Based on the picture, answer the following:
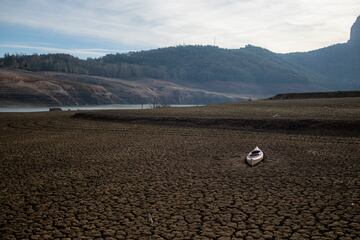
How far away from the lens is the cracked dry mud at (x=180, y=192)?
7.02m

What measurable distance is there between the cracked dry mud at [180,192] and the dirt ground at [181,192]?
2cm

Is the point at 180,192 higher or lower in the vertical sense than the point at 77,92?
lower

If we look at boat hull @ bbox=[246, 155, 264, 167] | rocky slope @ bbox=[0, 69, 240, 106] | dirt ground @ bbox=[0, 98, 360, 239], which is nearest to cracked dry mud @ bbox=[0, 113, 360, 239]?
dirt ground @ bbox=[0, 98, 360, 239]

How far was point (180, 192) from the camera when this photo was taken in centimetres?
950

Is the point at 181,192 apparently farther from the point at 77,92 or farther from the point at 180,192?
the point at 77,92

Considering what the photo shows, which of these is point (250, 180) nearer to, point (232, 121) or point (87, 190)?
point (87, 190)

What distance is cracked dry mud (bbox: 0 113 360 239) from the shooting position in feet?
23.0

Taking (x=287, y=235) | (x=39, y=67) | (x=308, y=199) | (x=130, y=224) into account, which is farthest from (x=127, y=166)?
(x=39, y=67)

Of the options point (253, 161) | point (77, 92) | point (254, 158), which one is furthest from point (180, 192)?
point (77, 92)

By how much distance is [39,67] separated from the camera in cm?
16800

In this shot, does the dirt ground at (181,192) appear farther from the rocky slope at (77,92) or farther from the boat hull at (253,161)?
the rocky slope at (77,92)

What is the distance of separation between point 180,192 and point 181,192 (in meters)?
0.03

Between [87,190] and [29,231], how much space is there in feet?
9.17

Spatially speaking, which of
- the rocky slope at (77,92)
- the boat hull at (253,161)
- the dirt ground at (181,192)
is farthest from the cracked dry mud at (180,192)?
the rocky slope at (77,92)
